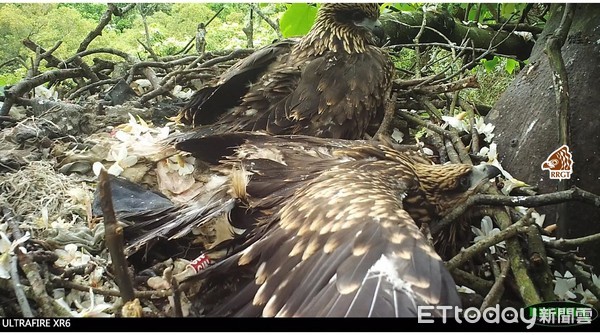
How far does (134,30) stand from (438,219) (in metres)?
1.36

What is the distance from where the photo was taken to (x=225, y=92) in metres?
1.96

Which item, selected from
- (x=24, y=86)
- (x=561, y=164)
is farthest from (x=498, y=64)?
(x=24, y=86)

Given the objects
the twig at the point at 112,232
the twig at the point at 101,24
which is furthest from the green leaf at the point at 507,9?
the twig at the point at 112,232

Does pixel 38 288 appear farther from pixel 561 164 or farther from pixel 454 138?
pixel 561 164

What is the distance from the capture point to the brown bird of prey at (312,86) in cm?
187

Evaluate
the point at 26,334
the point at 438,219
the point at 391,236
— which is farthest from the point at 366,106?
the point at 26,334

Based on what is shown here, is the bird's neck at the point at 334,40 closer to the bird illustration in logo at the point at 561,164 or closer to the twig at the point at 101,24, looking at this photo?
the twig at the point at 101,24

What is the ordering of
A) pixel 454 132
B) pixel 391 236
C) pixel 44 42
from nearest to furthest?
pixel 391 236 < pixel 454 132 < pixel 44 42

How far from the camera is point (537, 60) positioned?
1.83 m

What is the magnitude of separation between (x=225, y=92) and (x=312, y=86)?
0.28 m

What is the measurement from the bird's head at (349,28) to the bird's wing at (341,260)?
797 millimetres

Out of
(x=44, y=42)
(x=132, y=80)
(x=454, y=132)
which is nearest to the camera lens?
(x=454, y=132)

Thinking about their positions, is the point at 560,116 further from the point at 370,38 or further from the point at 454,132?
the point at 370,38

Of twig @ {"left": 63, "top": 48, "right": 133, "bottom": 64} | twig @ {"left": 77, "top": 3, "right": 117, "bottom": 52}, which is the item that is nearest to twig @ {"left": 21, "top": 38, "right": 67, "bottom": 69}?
twig @ {"left": 63, "top": 48, "right": 133, "bottom": 64}
